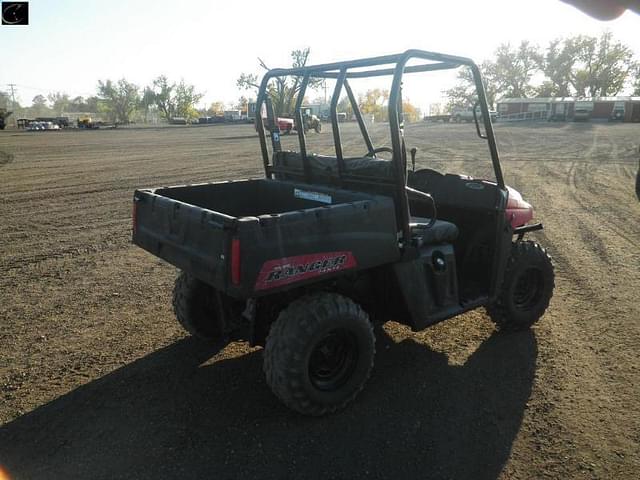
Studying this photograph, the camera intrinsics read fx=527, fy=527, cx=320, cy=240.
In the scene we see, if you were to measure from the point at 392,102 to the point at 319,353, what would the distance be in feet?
5.46

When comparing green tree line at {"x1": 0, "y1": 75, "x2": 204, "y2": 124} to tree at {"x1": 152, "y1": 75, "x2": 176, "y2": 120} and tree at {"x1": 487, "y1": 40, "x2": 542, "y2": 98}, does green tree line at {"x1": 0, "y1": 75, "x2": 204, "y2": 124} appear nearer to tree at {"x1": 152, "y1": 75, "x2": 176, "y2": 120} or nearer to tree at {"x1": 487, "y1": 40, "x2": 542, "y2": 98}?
tree at {"x1": 152, "y1": 75, "x2": 176, "y2": 120}

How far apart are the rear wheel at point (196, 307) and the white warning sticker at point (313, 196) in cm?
103

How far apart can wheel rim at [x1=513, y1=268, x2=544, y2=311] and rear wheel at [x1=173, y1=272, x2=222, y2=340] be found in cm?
258

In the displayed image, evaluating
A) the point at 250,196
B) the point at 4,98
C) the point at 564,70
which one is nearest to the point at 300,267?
the point at 250,196

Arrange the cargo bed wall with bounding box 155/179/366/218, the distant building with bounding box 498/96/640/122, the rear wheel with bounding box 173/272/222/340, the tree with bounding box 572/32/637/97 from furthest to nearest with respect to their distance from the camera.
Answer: the tree with bounding box 572/32/637/97 → the distant building with bounding box 498/96/640/122 → the rear wheel with bounding box 173/272/222/340 → the cargo bed wall with bounding box 155/179/366/218

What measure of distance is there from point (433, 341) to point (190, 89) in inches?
4439

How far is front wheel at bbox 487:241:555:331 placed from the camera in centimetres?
434

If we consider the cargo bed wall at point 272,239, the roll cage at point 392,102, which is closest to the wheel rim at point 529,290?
the roll cage at point 392,102

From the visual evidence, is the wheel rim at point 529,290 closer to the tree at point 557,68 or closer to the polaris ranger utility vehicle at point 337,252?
the polaris ranger utility vehicle at point 337,252

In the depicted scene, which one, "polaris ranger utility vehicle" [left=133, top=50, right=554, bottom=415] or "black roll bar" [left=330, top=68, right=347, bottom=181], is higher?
"black roll bar" [left=330, top=68, right=347, bottom=181]

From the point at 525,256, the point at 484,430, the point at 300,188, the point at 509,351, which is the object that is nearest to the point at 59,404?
the point at 300,188

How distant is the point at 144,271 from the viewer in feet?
19.9

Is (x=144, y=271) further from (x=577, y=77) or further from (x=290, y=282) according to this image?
(x=577, y=77)

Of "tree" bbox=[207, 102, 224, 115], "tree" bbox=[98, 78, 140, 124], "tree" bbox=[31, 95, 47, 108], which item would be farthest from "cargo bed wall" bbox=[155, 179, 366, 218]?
"tree" bbox=[31, 95, 47, 108]
